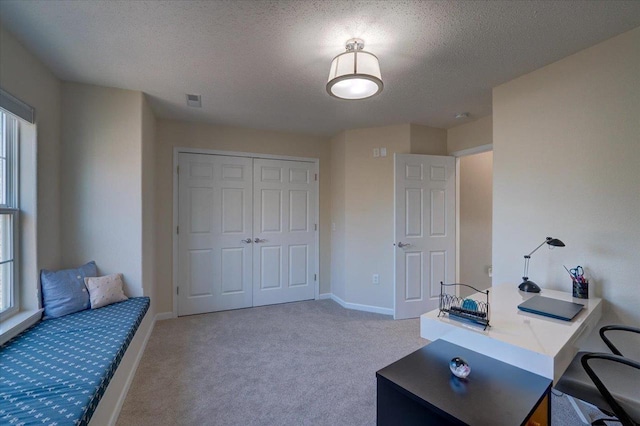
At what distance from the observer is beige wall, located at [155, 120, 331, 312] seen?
346cm

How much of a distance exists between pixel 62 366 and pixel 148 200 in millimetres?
1818

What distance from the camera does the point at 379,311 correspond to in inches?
147

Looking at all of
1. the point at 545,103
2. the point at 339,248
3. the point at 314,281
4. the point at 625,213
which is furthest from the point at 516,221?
the point at 314,281

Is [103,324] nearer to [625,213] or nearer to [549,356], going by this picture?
[549,356]

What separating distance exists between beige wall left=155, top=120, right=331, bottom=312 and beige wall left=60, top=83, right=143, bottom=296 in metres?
0.82

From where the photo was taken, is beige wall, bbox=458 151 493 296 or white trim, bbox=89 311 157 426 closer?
white trim, bbox=89 311 157 426

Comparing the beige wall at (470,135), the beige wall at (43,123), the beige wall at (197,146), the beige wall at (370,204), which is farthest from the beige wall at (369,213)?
the beige wall at (43,123)

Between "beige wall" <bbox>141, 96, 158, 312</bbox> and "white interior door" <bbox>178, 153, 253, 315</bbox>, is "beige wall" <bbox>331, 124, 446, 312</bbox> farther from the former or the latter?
"beige wall" <bbox>141, 96, 158, 312</bbox>

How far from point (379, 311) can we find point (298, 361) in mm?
1562

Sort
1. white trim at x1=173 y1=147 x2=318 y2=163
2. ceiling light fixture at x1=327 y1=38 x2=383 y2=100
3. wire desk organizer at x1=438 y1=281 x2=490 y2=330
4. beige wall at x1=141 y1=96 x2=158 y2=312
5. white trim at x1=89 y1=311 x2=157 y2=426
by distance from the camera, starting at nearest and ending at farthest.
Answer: wire desk organizer at x1=438 y1=281 x2=490 y2=330
white trim at x1=89 y1=311 x2=157 y2=426
ceiling light fixture at x1=327 y1=38 x2=383 y2=100
beige wall at x1=141 y1=96 x2=158 y2=312
white trim at x1=173 y1=147 x2=318 y2=163

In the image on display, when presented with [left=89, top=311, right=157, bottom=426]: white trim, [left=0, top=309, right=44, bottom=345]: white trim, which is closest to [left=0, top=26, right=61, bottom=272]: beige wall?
Result: [left=0, top=309, right=44, bottom=345]: white trim

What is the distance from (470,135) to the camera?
11.6 ft

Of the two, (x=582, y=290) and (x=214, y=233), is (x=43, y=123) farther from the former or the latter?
(x=582, y=290)

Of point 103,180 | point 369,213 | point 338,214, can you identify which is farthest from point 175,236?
point 369,213
